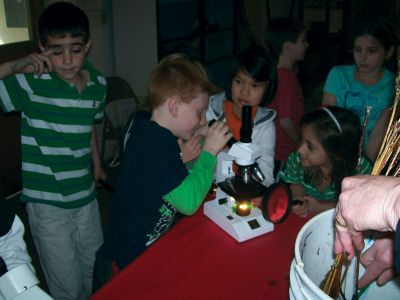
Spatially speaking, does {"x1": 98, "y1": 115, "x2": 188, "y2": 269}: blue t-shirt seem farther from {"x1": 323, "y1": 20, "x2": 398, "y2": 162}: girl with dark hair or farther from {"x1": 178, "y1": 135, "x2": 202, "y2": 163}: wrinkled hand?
{"x1": 323, "y1": 20, "x2": 398, "y2": 162}: girl with dark hair

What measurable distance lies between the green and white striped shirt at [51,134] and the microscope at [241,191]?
712 millimetres

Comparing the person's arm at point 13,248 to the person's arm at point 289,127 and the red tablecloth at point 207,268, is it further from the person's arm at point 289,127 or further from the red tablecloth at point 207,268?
the person's arm at point 289,127

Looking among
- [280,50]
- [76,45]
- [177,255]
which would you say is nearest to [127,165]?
[177,255]

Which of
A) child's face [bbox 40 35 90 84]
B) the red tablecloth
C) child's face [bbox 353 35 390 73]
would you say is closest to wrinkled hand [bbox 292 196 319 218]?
the red tablecloth

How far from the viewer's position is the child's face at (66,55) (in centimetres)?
179

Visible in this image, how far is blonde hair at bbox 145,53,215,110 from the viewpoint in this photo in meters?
1.43

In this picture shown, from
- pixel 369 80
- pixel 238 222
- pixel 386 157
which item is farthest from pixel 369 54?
pixel 386 157

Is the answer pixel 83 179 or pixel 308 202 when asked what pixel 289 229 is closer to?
pixel 308 202

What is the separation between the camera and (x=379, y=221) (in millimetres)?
671

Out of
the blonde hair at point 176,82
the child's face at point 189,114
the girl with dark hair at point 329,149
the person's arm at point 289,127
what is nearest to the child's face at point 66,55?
the blonde hair at point 176,82

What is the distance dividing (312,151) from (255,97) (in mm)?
366

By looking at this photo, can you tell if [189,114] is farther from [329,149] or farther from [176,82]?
[329,149]

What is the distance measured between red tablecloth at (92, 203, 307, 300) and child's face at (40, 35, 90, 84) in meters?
0.89

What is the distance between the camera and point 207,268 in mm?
1208
